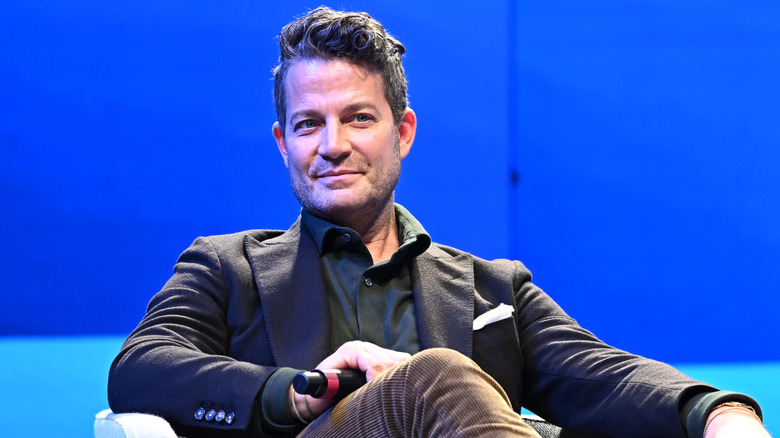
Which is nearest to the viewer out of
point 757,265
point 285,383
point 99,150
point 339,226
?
point 285,383

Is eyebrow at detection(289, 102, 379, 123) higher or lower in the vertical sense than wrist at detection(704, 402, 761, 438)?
higher

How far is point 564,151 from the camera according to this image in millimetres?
3484

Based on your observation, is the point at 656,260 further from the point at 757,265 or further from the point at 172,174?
the point at 172,174

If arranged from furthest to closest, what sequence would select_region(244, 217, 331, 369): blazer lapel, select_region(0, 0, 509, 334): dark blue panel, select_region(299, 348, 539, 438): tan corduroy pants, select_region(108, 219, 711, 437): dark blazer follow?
select_region(0, 0, 509, 334): dark blue panel → select_region(244, 217, 331, 369): blazer lapel → select_region(108, 219, 711, 437): dark blazer → select_region(299, 348, 539, 438): tan corduroy pants

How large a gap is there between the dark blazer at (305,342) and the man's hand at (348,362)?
0.08 m

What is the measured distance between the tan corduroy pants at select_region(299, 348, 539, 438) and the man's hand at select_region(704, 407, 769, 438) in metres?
0.33

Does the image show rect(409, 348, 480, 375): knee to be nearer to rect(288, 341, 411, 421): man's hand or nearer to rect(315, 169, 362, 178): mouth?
rect(288, 341, 411, 421): man's hand

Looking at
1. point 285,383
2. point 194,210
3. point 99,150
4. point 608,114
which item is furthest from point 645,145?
point 285,383

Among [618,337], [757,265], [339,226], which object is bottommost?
[618,337]

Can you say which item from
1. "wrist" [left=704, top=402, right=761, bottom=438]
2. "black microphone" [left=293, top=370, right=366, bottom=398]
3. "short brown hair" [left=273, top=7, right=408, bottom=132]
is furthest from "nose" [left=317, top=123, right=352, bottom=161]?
"wrist" [left=704, top=402, right=761, bottom=438]

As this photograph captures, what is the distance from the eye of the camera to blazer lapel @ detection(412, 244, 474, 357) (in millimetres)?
1601

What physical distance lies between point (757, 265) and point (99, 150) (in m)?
2.38

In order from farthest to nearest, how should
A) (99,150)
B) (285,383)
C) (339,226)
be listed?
(99,150), (339,226), (285,383)

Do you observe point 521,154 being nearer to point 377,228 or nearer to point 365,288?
point 377,228
